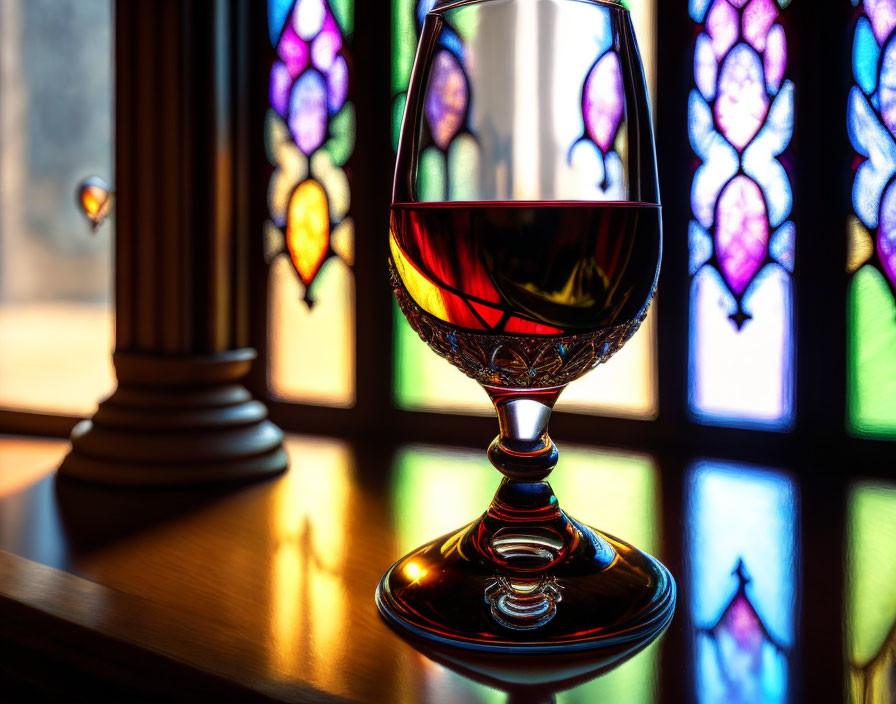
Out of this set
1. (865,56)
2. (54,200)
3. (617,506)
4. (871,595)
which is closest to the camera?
(871,595)

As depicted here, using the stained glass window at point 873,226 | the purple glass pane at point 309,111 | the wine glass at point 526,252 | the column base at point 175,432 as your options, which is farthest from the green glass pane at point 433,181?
the purple glass pane at point 309,111

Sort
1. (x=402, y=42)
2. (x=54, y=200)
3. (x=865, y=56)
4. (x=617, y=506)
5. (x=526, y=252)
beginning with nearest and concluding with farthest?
1. (x=526, y=252)
2. (x=617, y=506)
3. (x=865, y=56)
4. (x=402, y=42)
5. (x=54, y=200)

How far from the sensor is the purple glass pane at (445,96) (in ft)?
1.71

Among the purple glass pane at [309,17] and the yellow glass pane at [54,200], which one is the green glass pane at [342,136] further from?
the yellow glass pane at [54,200]

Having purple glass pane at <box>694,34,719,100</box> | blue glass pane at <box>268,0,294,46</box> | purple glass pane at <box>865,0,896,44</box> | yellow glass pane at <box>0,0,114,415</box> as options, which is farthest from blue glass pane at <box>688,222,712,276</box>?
yellow glass pane at <box>0,0,114,415</box>

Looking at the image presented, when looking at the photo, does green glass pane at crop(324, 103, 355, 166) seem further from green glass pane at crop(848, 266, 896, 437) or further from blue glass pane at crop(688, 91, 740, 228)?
green glass pane at crop(848, 266, 896, 437)

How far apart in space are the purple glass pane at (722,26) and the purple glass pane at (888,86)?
0.51 feet

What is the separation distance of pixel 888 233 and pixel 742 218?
15cm

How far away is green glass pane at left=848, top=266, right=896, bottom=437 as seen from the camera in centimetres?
94

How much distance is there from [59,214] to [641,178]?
3.59 feet

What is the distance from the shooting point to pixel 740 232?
3.29 ft

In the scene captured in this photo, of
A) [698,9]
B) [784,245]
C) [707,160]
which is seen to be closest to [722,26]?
[698,9]

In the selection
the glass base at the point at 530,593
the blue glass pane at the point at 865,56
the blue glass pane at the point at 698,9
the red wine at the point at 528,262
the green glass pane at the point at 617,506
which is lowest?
the green glass pane at the point at 617,506

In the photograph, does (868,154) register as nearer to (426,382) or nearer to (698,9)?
(698,9)
